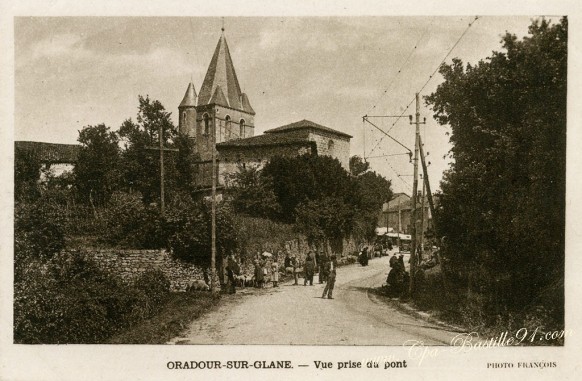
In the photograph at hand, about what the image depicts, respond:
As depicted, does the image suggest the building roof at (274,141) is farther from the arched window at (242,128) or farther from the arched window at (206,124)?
the arched window at (242,128)

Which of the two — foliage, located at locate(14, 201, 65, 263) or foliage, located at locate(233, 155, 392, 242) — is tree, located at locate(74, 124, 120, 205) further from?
foliage, located at locate(14, 201, 65, 263)

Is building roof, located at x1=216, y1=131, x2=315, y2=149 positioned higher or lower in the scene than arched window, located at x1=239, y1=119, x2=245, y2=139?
lower

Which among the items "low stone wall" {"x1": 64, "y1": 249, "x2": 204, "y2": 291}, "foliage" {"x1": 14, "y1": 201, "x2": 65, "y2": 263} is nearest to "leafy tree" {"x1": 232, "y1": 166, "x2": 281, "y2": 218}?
"low stone wall" {"x1": 64, "y1": 249, "x2": 204, "y2": 291}

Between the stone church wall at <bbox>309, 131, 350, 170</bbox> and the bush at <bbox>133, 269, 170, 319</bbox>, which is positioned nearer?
the bush at <bbox>133, 269, 170, 319</bbox>

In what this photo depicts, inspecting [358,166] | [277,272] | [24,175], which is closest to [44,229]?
[24,175]

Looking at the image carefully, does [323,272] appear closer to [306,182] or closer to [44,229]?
[44,229]

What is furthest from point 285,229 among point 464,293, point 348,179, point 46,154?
point 46,154
